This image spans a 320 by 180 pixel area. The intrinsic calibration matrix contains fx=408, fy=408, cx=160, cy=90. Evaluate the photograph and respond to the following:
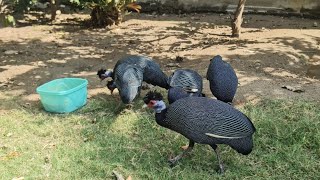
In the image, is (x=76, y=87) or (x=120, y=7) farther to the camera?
(x=120, y=7)

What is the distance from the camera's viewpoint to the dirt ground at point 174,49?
19.8 ft

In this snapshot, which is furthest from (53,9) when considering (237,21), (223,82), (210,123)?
(210,123)

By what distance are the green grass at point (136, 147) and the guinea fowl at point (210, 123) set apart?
0.38 m

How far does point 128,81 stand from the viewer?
5055 mm

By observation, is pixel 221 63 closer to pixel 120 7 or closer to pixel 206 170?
pixel 206 170

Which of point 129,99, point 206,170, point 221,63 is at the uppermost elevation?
point 221,63

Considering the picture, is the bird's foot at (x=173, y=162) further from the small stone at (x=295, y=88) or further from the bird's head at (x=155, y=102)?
the small stone at (x=295, y=88)

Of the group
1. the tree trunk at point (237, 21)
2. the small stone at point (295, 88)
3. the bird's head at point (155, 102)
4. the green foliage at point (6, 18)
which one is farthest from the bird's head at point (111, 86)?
the tree trunk at point (237, 21)

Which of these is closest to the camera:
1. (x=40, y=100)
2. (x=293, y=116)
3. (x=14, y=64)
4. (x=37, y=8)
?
(x=293, y=116)

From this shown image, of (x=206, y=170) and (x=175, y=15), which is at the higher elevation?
(x=175, y=15)

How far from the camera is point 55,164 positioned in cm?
415

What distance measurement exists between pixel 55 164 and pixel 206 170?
1531mm

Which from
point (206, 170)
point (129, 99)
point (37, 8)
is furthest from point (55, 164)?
point (37, 8)

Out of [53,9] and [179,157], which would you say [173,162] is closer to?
[179,157]
